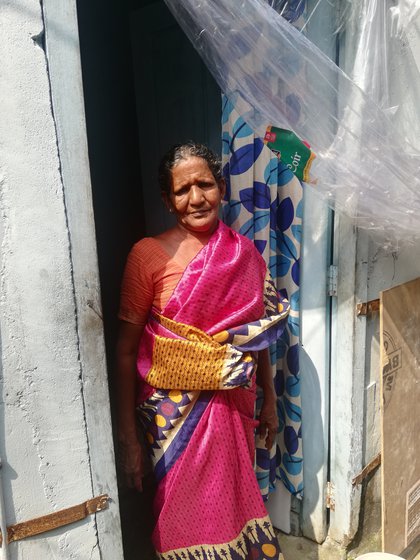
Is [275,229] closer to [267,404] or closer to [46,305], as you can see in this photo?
[267,404]

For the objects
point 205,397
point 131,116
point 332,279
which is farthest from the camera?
point 131,116

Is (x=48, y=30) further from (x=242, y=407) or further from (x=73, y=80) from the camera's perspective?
(x=242, y=407)

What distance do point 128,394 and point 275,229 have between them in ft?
3.18

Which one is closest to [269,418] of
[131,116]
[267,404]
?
[267,404]

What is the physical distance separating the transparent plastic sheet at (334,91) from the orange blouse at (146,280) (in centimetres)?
61

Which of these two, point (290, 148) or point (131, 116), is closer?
point (290, 148)

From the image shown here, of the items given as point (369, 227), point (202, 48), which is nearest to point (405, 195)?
point (369, 227)

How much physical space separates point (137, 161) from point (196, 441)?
1677 millimetres

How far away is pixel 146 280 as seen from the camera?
158 cm

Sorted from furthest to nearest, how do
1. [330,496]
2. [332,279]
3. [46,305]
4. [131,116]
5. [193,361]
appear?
[131,116], [330,496], [332,279], [193,361], [46,305]

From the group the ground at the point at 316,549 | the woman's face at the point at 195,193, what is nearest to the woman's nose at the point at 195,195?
the woman's face at the point at 195,193

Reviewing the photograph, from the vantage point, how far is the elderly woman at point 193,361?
1.56 meters

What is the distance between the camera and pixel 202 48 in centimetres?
153

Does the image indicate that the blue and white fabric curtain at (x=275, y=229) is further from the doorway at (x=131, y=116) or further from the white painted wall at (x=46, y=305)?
the white painted wall at (x=46, y=305)
